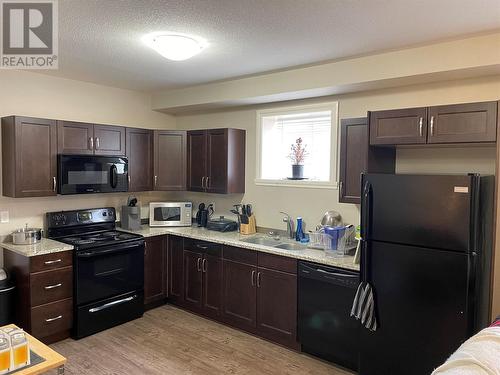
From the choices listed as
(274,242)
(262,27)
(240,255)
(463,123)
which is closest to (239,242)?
(240,255)

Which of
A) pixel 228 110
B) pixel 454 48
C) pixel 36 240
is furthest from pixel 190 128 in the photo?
pixel 454 48

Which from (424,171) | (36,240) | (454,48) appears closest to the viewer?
(454,48)

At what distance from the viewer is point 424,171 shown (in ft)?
10.2

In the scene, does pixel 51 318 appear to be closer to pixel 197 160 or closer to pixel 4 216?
pixel 4 216

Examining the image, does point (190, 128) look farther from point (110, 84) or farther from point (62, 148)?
point (62, 148)

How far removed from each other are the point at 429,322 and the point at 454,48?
1.92 meters

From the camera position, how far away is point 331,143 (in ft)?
12.1

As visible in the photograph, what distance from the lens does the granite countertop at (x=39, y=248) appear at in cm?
322

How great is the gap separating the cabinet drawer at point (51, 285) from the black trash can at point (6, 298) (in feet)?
0.96

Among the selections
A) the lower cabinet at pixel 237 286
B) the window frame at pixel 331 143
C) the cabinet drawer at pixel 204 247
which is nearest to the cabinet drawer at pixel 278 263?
the lower cabinet at pixel 237 286

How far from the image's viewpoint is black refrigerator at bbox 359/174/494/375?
2.37 metres

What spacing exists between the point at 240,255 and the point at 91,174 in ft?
5.75

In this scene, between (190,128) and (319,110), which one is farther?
(190,128)

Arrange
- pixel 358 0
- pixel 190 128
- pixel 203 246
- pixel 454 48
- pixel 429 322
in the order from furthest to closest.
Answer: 1. pixel 190 128
2. pixel 203 246
3. pixel 454 48
4. pixel 429 322
5. pixel 358 0
